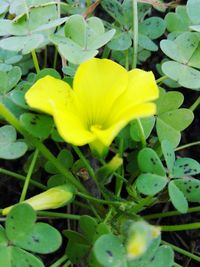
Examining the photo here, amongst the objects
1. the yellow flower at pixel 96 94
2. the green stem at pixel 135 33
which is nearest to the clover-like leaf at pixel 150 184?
the yellow flower at pixel 96 94

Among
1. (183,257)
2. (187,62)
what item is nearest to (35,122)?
(187,62)

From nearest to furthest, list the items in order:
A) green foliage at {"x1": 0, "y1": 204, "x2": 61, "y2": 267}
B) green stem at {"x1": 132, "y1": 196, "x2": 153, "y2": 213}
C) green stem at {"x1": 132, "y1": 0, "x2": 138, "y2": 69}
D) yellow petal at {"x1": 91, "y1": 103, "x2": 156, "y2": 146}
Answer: yellow petal at {"x1": 91, "y1": 103, "x2": 156, "y2": 146}
green foliage at {"x1": 0, "y1": 204, "x2": 61, "y2": 267}
green stem at {"x1": 132, "y1": 196, "x2": 153, "y2": 213}
green stem at {"x1": 132, "y1": 0, "x2": 138, "y2": 69}

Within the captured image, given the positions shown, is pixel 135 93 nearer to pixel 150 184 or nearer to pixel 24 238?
pixel 150 184

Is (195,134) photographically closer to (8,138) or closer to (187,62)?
(187,62)

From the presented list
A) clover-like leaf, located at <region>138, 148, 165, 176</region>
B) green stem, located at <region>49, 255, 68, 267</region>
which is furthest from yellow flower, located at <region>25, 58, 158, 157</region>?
green stem, located at <region>49, 255, 68, 267</region>

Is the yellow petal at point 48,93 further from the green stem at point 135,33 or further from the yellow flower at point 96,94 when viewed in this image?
the green stem at point 135,33

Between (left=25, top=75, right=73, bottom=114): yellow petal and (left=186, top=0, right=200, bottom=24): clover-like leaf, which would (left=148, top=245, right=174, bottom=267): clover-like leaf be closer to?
(left=25, top=75, right=73, bottom=114): yellow petal

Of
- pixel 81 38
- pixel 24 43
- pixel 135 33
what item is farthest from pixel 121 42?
pixel 24 43
